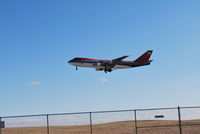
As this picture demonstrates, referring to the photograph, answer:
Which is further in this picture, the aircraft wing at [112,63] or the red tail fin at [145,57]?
the red tail fin at [145,57]

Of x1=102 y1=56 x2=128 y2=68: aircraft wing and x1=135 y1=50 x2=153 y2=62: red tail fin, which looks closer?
x1=102 y1=56 x2=128 y2=68: aircraft wing

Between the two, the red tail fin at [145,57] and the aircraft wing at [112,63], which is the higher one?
the red tail fin at [145,57]

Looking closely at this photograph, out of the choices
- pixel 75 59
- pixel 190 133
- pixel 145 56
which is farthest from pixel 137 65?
pixel 190 133

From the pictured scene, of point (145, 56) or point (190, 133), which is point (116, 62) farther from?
point (190, 133)

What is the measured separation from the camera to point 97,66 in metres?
61.3

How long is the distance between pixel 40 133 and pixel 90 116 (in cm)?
2216

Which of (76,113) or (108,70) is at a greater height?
(108,70)

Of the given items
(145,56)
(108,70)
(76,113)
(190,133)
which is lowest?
(190,133)

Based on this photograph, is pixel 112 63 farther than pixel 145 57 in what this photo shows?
No

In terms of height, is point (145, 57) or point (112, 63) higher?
point (145, 57)

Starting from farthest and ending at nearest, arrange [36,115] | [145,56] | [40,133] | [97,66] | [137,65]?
[145,56] → [137,65] → [97,66] → [40,133] → [36,115]

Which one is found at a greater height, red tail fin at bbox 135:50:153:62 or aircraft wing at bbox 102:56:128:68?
red tail fin at bbox 135:50:153:62

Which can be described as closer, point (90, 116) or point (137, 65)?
point (90, 116)

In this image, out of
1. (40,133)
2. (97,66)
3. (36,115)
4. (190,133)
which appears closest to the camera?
(36,115)
